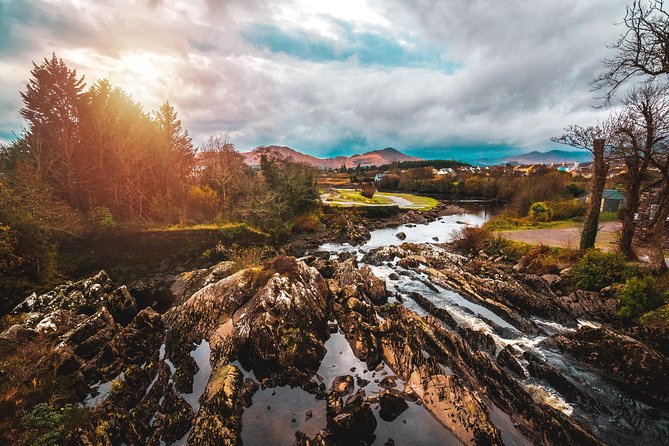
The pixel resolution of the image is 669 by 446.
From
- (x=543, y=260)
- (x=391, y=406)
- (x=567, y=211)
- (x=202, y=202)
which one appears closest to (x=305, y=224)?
(x=202, y=202)

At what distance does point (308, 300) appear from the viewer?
555 inches

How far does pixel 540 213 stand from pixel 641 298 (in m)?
28.2

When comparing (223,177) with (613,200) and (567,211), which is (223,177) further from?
(613,200)

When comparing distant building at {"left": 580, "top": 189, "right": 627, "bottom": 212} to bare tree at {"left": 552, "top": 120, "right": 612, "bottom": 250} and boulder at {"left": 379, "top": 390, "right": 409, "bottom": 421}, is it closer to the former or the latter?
bare tree at {"left": 552, "top": 120, "right": 612, "bottom": 250}

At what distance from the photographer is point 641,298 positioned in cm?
1305

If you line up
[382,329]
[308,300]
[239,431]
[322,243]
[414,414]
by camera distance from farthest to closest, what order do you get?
1. [322,243]
2. [308,300]
3. [382,329]
4. [414,414]
5. [239,431]

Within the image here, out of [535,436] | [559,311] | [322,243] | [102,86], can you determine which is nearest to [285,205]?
[322,243]

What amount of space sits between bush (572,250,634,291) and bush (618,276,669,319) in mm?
2431

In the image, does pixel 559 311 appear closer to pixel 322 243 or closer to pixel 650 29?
pixel 650 29

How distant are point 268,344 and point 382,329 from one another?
533 cm

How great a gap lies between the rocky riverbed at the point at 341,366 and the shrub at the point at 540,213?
81.2ft

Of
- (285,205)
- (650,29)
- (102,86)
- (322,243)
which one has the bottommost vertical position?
(322,243)

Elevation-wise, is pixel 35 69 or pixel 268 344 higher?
pixel 35 69

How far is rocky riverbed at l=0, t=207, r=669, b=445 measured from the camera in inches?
316
